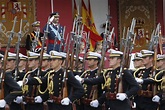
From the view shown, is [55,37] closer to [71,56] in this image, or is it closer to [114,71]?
[71,56]

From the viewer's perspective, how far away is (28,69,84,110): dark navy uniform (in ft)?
33.7

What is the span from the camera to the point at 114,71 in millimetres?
10508

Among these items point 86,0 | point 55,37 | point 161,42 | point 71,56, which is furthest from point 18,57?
point 86,0

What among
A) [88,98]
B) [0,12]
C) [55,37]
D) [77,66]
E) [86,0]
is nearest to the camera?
[88,98]

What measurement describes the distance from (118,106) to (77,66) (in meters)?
2.39

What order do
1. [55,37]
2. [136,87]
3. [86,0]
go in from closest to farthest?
[136,87] → [55,37] → [86,0]

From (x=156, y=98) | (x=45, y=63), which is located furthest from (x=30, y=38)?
(x=156, y=98)

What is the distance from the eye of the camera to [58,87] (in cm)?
1055

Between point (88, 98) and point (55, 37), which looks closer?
point (88, 98)

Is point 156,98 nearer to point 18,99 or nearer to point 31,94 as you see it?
point 31,94

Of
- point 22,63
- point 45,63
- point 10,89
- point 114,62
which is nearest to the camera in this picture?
point 10,89

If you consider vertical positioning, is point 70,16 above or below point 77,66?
above

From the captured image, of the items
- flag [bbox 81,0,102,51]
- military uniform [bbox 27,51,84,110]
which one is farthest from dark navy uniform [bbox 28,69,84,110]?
flag [bbox 81,0,102,51]

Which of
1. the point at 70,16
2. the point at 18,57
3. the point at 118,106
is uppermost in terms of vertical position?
the point at 70,16
